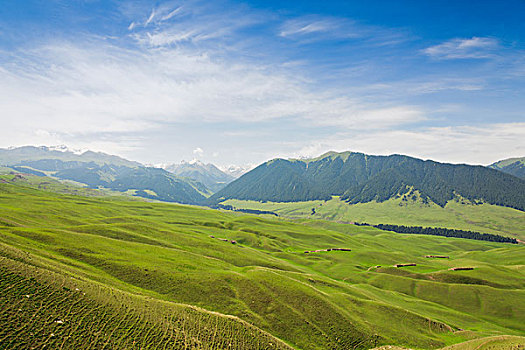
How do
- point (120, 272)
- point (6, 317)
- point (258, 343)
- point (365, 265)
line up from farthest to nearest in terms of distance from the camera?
point (365, 265), point (120, 272), point (258, 343), point (6, 317)

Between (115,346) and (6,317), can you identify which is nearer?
(6,317)

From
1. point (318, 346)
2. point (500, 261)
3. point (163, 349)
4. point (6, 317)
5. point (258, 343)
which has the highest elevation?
point (6, 317)

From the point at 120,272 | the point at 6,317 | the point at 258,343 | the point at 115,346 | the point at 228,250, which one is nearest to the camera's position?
the point at 6,317

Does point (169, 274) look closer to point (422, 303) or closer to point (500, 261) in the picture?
point (422, 303)

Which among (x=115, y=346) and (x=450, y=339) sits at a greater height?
(x=115, y=346)

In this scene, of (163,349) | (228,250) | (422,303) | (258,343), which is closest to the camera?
(163,349)

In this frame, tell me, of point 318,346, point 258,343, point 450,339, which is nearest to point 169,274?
point 258,343

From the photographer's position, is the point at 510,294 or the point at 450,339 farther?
the point at 510,294

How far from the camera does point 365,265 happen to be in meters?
149

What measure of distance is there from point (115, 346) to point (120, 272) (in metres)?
29.5

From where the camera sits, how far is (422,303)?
97625 millimetres

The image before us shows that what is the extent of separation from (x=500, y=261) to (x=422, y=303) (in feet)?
473

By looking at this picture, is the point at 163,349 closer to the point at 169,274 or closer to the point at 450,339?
the point at 169,274

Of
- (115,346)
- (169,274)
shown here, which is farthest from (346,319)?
(115,346)
